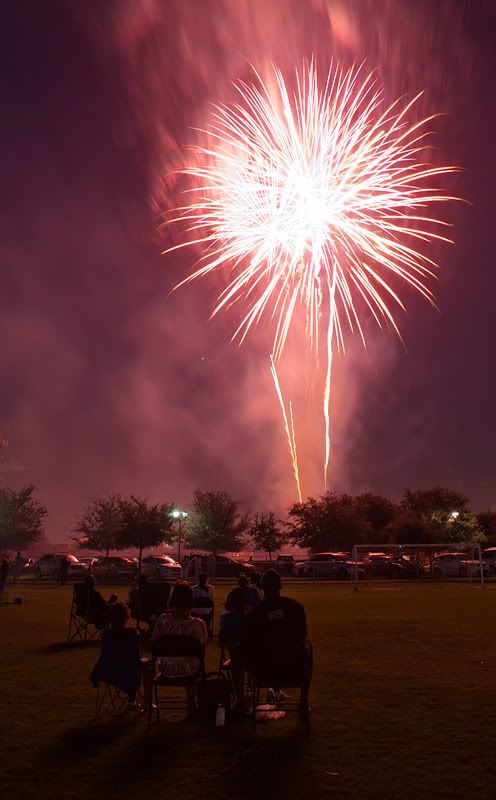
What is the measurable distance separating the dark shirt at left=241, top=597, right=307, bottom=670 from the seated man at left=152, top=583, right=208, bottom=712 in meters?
0.56

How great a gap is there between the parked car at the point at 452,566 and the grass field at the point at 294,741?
32587mm

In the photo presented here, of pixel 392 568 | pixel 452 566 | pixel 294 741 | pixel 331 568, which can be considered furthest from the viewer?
pixel 331 568

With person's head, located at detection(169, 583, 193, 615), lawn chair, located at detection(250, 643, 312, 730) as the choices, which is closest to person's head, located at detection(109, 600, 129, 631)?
person's head, located at detection(169, 583, 193, 615)

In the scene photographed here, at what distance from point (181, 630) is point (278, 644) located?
1108mm

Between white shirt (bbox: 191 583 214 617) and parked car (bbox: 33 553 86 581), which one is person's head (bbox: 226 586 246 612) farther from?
parked car (bbox: 33 553 86 581)

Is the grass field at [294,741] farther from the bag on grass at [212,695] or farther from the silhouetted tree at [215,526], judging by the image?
the silhouetted tree at [215,526]

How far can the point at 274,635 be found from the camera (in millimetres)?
6336

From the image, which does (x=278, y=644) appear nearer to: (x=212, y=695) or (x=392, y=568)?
(x=212, y=695)

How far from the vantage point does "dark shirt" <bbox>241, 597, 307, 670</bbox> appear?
→ 20.6ft

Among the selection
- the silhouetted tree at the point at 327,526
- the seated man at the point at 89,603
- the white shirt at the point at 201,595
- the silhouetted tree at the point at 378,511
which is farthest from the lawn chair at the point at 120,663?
the silhouetted tree at the point at 378,511

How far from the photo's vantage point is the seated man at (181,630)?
257 inches

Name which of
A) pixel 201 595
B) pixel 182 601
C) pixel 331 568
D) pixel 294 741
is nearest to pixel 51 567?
pixel 331 568

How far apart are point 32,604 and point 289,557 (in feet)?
104

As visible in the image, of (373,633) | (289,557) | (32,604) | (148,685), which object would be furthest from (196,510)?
(148,685)
